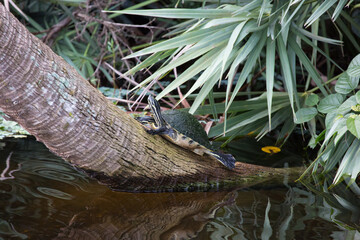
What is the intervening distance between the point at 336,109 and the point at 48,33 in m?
2.80

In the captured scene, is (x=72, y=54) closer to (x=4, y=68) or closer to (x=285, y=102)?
(x=285, y=102)

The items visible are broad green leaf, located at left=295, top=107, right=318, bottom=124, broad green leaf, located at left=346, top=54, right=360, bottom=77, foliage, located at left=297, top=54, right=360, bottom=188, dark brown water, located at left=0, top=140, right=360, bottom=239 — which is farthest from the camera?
broad green leaf, located at left=295, top=107, right=318, bottom=124

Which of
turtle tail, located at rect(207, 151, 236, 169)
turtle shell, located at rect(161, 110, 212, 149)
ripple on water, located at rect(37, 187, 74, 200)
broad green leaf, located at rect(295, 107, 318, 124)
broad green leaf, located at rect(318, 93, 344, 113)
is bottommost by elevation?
ripple on water, located at rect(37, 187, 74, 200)

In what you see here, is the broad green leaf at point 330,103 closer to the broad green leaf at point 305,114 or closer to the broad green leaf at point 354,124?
the broad green leaf at point 305,114

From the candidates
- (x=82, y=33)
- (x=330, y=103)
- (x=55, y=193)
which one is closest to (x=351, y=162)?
(x=330, y=103)

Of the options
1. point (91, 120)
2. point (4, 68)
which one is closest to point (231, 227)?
point (91, 120)

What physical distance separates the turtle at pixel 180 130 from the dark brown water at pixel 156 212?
207mm

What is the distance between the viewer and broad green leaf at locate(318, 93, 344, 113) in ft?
6.62

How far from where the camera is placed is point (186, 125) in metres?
2.01

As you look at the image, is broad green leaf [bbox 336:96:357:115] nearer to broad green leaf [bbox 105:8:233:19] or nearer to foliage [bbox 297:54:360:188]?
foliage [bbox 297:54:360:188]

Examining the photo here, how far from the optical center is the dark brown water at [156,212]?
1.54m

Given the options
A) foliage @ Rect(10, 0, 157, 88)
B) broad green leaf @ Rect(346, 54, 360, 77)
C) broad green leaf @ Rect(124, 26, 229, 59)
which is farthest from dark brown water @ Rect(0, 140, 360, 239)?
foliage @ Rect(10, 0, 157, 88)

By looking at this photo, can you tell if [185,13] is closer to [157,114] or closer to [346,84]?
[157,114]

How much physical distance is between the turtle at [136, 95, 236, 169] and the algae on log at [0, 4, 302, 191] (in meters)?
0.03
